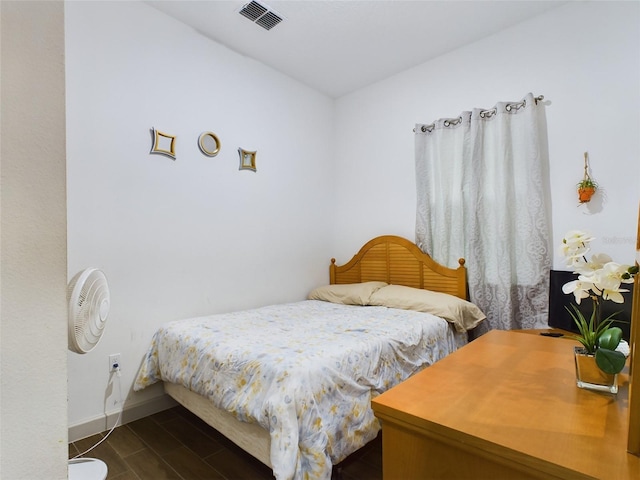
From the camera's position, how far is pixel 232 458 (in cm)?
185

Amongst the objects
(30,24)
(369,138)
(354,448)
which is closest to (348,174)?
(369,138)

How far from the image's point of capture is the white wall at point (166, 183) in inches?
83.2

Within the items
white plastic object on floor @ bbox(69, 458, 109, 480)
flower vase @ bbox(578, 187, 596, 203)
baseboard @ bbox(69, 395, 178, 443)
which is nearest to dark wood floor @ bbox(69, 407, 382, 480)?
baseboard @ bbox(69, 395, 178, 443)

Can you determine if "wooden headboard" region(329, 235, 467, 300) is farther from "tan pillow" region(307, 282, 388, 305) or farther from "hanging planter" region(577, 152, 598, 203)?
"hanging planter" region(577, 152, 598, 203)

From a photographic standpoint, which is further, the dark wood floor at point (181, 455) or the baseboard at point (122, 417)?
the baseboard at point (122, 417)

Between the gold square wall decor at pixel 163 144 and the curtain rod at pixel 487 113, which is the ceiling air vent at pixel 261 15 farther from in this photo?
the curtain rod at pixel 487 113

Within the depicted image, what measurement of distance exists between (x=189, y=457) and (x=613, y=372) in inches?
78.5

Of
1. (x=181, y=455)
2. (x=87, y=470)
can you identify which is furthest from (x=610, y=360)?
(x=87, y=470)

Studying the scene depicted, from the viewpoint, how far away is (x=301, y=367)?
1.50 m

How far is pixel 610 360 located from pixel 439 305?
166cm

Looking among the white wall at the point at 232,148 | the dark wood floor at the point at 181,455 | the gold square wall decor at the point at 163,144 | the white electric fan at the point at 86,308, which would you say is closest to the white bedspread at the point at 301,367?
the dark wood floor at the point at 181,455

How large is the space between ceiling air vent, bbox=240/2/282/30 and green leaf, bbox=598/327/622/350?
9.01 ft

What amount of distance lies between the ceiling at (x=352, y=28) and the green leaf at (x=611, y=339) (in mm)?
2444

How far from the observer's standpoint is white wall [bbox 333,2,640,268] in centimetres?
220
